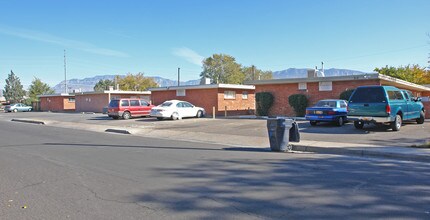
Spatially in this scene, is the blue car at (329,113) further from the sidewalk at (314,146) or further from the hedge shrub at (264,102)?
the hedge shrub at (264,102)

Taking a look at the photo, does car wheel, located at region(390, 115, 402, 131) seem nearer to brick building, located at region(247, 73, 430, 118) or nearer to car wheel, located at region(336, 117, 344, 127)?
car wheel, located at region(336, 117, 344, 127)

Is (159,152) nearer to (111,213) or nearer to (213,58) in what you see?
(111,213)

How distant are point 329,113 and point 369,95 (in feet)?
10.1

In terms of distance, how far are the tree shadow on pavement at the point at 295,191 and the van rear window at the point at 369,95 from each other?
6516 mm

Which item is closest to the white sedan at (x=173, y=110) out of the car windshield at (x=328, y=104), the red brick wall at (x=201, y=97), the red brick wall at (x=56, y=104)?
the red brick wall at (x=201, y=97)

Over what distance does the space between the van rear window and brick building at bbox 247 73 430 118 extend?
6189mm

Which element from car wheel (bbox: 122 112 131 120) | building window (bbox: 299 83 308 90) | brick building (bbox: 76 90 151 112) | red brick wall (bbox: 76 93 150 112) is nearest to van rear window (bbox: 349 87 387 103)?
building window (bbox: 299 83 308 90)

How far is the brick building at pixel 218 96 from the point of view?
29828 millimetres

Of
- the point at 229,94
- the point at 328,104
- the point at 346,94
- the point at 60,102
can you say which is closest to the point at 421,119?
the point at 328,104

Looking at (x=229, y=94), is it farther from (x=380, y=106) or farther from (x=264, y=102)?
(x=380, y=106)

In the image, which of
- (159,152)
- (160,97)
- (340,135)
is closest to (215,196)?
(159,152)

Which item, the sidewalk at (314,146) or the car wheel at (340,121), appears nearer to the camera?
the sidewalk at (314,146)

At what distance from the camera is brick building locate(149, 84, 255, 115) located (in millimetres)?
29828

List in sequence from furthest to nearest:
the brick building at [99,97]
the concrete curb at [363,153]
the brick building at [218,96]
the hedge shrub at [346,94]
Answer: the brick building at [99,97] < the brick building at [218,96] < the hedge shrub at [346,94] < the concrete curb at [363,153]
